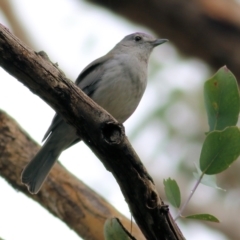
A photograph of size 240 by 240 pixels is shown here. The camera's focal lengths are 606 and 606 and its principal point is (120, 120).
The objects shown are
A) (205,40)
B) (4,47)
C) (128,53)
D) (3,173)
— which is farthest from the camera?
(128,53)

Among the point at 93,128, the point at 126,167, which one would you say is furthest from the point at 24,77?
the point at 126,167

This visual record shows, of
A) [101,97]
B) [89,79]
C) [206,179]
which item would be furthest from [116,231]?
[89,79]

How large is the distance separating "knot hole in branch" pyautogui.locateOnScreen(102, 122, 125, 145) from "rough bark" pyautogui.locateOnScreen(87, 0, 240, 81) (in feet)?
7.93

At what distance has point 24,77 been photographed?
2.68 metres

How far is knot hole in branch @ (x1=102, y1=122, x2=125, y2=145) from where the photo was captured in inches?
101

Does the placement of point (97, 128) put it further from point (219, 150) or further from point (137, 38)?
point (137, 38)

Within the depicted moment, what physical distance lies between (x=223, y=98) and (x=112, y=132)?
0.58 m

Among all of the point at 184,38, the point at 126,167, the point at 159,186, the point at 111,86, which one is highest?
the point at 184,38

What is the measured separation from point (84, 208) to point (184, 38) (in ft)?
5.36

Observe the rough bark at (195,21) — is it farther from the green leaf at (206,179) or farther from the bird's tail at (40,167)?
the green leaf at (206,179)

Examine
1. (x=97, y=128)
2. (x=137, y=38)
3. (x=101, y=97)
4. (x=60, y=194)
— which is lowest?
(x=97, y=128)

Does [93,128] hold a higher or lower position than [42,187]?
lower

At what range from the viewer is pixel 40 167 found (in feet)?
14.8

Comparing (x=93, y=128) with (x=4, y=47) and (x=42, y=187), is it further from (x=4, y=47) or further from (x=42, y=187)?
(x=42, y=187)
